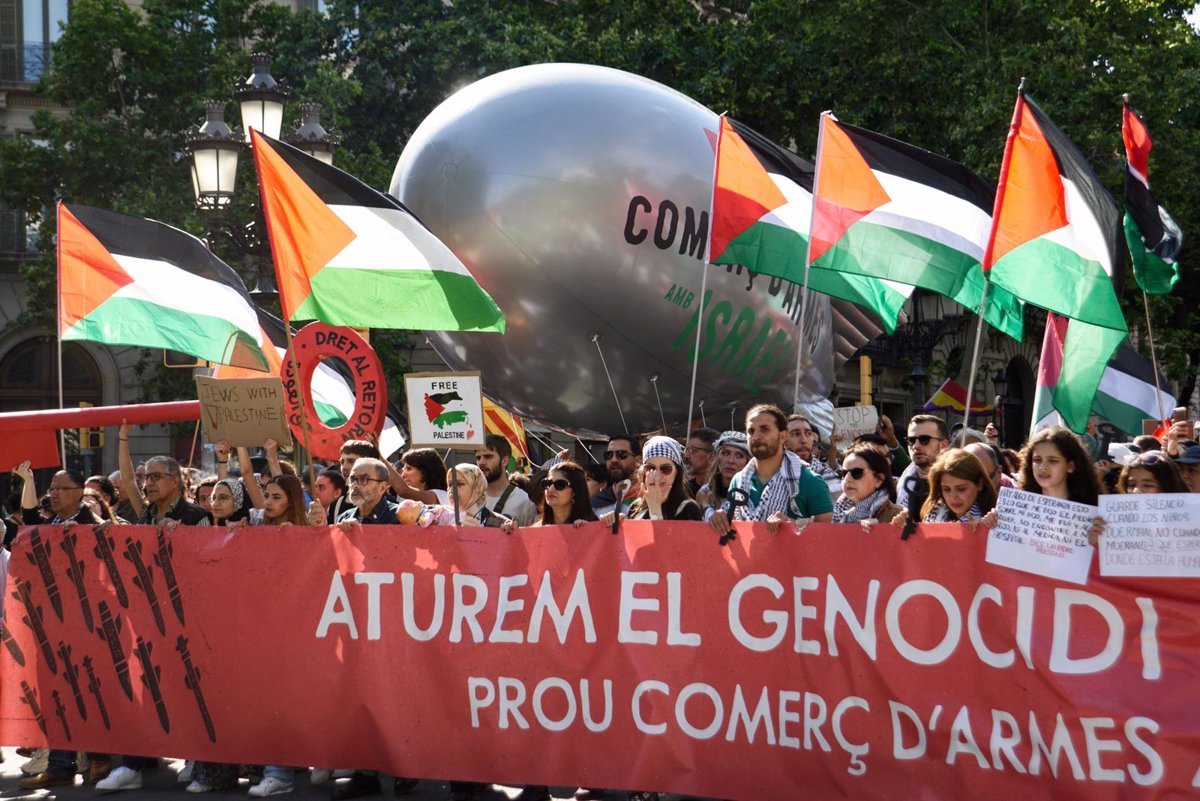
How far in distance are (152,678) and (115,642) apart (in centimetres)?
30

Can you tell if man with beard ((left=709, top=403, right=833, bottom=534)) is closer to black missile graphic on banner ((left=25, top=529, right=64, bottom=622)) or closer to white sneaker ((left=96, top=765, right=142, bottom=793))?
white sneaker ((left=96, top=765, right=142, bottom=793))

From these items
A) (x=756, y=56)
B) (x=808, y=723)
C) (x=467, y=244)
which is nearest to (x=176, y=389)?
(x=756, y=56)

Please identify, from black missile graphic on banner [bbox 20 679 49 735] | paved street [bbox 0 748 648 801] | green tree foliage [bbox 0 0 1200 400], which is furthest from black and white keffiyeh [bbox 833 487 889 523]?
green tree foliage [bbox 0 0 1200 400]

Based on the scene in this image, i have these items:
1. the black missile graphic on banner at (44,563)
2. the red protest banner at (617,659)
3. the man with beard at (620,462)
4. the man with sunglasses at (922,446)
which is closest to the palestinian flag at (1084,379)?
the man with sunglasses at (922,446)

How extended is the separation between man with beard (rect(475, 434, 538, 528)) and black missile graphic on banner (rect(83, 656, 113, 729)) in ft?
7.05

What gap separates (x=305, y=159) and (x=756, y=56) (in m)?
20.9

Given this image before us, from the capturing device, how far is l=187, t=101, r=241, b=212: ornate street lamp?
11938mm

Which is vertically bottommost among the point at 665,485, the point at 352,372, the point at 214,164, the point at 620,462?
the point at 620,462

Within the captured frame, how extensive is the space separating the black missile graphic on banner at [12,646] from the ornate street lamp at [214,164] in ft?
14.7

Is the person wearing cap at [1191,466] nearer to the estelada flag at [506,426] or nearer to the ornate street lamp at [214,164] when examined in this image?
the estelada flag at [506,426]

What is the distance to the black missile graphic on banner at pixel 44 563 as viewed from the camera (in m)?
8.09

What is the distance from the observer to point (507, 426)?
527 inches

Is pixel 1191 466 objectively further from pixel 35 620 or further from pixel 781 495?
pixel 35 620

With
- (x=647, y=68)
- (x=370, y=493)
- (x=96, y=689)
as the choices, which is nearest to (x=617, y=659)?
(x=370, y=493)
